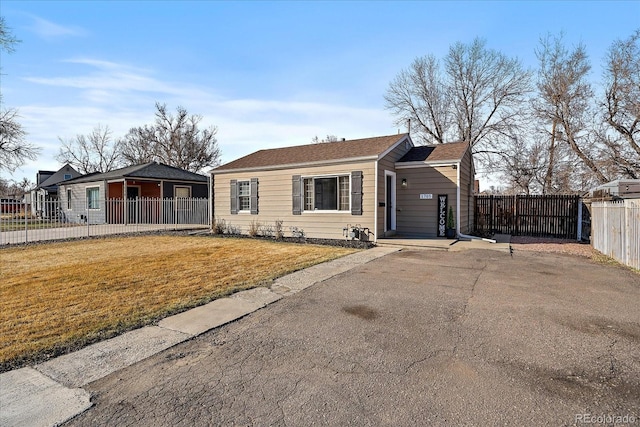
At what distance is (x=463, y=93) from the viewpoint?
81.7 feet

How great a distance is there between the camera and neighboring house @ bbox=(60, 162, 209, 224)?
19.8 m

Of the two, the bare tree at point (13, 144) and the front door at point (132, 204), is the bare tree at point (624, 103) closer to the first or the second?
the front door at point (132, 204)

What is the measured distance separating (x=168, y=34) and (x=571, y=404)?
38.0ft

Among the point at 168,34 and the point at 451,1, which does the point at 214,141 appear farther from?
the point at 451,1

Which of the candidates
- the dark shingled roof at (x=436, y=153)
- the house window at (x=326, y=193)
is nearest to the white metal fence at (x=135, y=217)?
the house window at (x=326, y=193)

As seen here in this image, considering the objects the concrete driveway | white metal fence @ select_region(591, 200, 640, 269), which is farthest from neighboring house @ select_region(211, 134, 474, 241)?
the concrete driveway

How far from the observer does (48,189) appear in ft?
107

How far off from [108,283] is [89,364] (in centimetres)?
318

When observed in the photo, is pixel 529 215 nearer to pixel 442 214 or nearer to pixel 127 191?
pixel 442 214

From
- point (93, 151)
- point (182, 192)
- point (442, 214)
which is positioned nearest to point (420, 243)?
point (442, 214)

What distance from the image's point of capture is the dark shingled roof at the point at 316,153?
1160 cm

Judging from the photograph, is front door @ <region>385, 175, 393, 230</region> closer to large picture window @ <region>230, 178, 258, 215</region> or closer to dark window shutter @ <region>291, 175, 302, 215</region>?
dark window shutter @ <region>291, 175, 302, 215</region>

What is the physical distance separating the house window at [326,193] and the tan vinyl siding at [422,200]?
218 centimetres

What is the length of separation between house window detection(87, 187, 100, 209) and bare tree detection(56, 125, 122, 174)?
2424 centimetres
